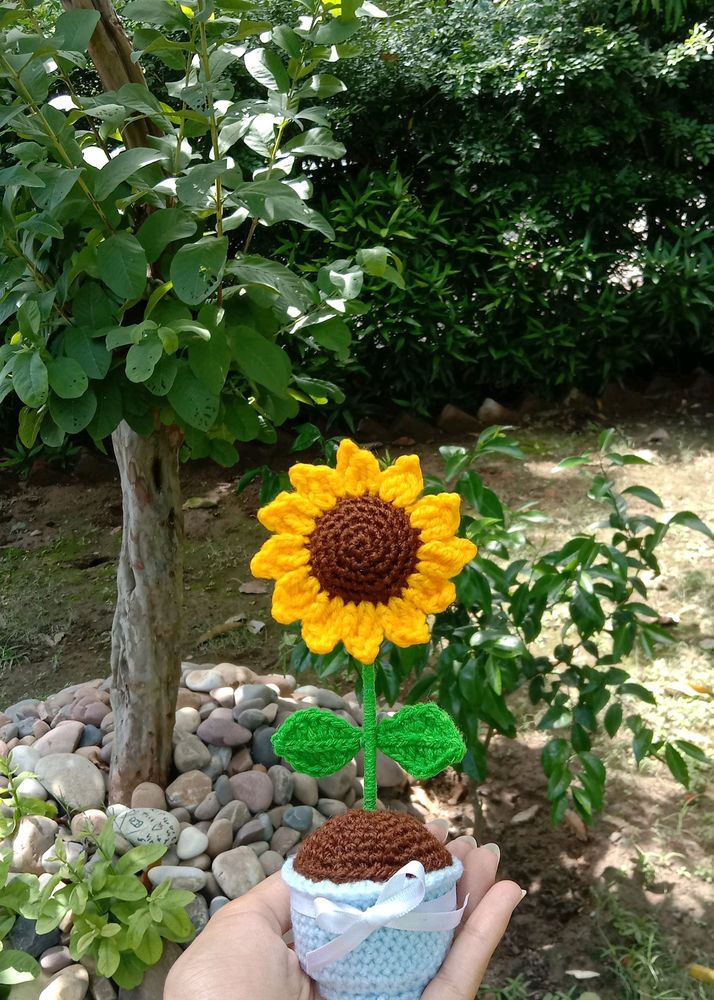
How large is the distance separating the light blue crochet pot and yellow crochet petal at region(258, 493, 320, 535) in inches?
15.1

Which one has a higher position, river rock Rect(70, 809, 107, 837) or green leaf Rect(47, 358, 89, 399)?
green leaf Rect(47, 358, 89, 399)

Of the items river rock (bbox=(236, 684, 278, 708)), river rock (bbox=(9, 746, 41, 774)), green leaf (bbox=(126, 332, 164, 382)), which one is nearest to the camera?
green leaf (bbox=(126, 332, 164, 382))

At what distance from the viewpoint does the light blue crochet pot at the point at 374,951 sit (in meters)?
0.95

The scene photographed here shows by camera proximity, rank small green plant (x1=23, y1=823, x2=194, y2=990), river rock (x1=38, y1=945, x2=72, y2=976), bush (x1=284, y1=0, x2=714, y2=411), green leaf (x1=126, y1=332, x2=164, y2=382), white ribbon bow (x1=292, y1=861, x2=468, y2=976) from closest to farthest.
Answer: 1. white ribbon bow (x1=292, y1=861, x2=468, y2=976)
2. green leaf (x1=126, y1=332, x2=164, y2=382)
3. small green plant (x1=23, y1=823, x2=194, y2=990)
4. river rock (x1=38, y1=945, x2=72, y2=976)
5. bush (x1=284, y1=0, x2=714, y2=411)

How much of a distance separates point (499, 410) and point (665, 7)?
2.31 meters

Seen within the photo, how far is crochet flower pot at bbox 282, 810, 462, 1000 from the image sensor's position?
927 mm

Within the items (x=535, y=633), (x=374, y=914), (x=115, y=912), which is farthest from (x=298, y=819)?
(x=374, y=914)

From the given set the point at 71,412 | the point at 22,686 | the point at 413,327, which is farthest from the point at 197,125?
the point at 413,327

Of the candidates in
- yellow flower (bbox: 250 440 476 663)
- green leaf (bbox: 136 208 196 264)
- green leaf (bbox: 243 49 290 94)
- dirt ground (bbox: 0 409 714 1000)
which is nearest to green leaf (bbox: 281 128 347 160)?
green leaf (bbox: 243 49 290 94)

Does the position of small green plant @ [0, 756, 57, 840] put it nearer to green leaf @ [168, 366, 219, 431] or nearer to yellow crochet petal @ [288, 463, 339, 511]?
green leaf @ [168, 366, 219, 431]

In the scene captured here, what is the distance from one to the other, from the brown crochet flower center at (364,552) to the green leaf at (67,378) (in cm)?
65

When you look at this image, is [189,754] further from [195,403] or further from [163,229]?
[163,229]

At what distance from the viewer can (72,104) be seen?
62.0 inches

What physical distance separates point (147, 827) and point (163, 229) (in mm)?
1364
